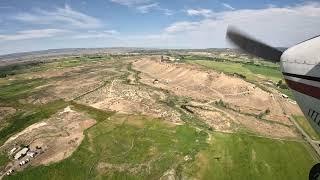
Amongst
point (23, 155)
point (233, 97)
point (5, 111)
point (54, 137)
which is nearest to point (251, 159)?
point (54, 137)

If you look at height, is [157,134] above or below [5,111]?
above

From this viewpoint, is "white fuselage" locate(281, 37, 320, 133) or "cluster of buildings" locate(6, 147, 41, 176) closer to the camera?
"white fuselage" locate(281, 37, 320, 133)

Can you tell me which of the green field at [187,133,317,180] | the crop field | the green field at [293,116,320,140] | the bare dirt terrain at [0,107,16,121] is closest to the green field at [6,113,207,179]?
the crop field

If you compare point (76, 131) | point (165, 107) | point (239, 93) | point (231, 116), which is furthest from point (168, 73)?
point (76, 131)

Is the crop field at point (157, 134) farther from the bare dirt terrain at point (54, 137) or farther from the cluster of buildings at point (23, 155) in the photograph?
the cluster of buildings at point (23, 155)

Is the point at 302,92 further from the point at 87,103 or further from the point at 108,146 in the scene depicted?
the point at 87,103

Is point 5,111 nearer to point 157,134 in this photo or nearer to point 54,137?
point 54,137

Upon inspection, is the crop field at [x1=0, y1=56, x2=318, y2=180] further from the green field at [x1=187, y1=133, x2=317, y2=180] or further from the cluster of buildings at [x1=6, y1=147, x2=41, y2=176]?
the cluster of buildings at [x1=6, y1=147, x2=41, y2=176]
